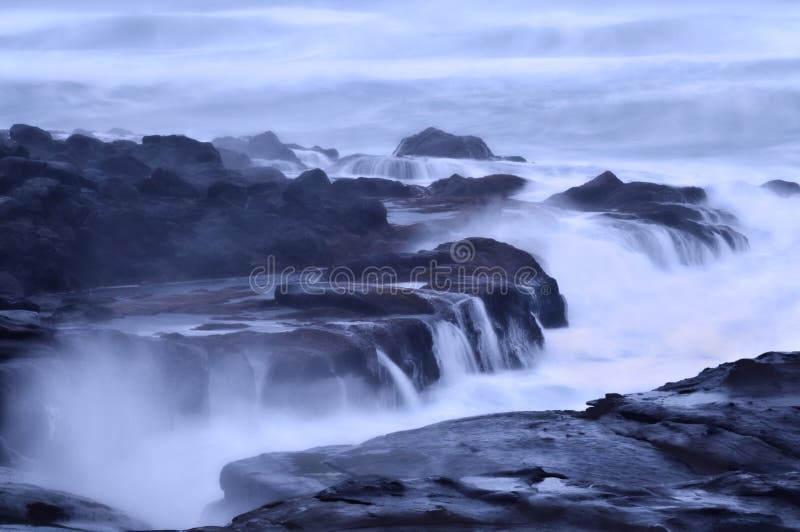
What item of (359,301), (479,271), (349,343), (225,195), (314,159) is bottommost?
(349,343)

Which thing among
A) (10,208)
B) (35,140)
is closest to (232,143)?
(35,140)

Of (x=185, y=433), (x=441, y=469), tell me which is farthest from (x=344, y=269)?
(x=441, y=469)

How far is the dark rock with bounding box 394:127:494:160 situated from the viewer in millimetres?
34750

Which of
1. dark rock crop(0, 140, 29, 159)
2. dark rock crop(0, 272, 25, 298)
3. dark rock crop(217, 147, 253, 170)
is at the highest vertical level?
dark rock crop(217, 147, 253, 170)

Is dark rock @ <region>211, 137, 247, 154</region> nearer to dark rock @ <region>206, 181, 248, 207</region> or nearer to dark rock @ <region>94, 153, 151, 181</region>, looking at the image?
dark rock @ <region>94, 153, 151, 181</region>

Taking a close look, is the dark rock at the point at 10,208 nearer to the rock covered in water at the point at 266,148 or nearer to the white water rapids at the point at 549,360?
the white water rapids at the point at 549,360

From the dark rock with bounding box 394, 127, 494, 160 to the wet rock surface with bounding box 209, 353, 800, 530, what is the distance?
2589cm

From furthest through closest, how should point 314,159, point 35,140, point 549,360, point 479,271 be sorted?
point 314,159
point 35,140
point 479,271
point 549,360

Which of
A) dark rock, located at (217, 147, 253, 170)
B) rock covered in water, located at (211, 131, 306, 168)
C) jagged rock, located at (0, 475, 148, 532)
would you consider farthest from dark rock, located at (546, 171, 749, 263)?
jagged rock, located at (0, 475, 148, 532)

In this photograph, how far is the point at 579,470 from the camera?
6.76m

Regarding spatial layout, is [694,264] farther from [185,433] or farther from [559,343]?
[185,433]

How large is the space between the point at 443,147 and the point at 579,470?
28.8m

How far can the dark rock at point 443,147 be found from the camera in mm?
34750

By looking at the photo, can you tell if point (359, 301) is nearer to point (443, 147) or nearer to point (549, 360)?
point (549, 360)
